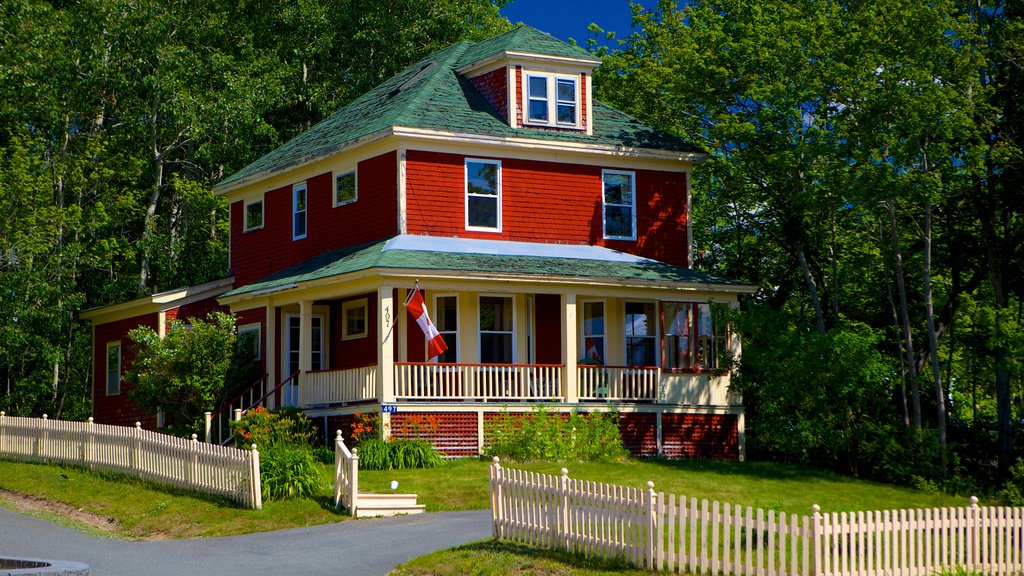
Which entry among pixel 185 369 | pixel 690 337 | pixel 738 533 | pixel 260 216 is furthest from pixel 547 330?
pixel 738 533

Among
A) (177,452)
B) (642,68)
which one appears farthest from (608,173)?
(177,452)

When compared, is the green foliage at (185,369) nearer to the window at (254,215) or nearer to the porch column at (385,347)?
the window at (254,215)

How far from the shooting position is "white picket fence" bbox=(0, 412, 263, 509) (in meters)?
22.0

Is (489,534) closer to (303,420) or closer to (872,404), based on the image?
(303,420)

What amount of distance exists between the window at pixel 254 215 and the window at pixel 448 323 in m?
8.12

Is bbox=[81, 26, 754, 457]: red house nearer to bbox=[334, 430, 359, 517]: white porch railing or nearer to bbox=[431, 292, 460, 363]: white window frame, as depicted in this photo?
bbox=[431, 292, 460, 363]: white window frame

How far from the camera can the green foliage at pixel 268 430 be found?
2817 cm

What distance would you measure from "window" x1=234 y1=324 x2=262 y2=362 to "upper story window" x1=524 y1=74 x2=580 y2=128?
9.13m

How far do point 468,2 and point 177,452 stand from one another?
1250 inches

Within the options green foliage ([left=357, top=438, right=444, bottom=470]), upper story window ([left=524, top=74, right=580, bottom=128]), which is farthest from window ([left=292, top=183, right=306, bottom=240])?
green foliage ([left=357, top=438, right=444, bottom=470])

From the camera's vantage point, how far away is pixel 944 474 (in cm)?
2933

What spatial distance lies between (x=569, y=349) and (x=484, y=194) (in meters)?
4.94

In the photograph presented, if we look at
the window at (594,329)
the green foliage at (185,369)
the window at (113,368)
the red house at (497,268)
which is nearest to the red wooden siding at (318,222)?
the red house at (497,268)

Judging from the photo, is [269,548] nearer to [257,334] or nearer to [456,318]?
[456,318]
